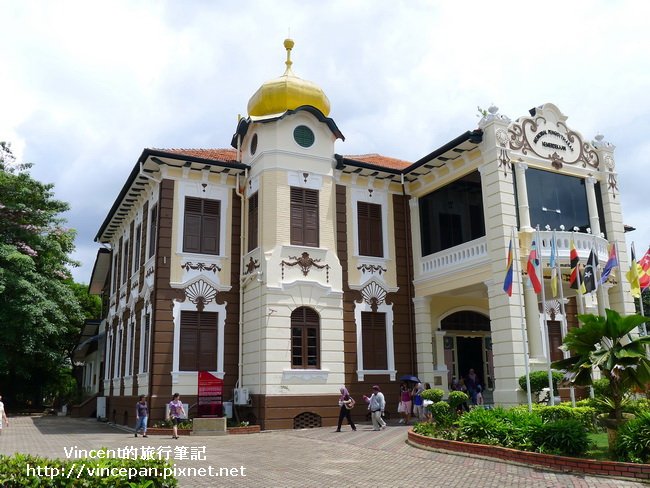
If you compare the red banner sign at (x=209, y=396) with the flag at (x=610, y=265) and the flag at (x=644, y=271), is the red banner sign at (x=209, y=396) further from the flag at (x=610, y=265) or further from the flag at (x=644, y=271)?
the flag at (x=644, y=271)

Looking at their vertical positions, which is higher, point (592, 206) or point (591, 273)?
point (592, 206)

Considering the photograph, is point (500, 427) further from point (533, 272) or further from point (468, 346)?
point (468, 346)

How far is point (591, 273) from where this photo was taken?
18078 mm

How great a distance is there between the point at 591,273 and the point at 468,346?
284 inches

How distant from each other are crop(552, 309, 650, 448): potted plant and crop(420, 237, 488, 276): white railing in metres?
8.07

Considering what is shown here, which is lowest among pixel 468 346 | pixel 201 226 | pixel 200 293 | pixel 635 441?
pixel 635 441

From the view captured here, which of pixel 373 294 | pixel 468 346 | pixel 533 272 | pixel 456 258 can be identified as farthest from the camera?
pixel 468 346

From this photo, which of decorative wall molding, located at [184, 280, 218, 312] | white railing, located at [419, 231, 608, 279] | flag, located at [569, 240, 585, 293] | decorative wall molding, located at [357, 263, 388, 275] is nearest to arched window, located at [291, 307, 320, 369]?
decorative wall molding, located at [357, 263, 388, 275]

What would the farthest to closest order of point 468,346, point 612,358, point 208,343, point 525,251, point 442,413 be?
1. point 468,346
2. point 208,343
3. point 525,251
4. point 442,413
5. point 612,358

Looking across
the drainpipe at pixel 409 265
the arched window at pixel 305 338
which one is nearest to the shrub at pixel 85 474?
the arched window at pixel 305 338

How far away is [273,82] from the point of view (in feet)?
73.9

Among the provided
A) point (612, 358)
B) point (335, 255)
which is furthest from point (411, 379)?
point (612, 358)

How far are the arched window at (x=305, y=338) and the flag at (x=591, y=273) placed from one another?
851cm

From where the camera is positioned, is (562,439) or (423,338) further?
(423,338)
